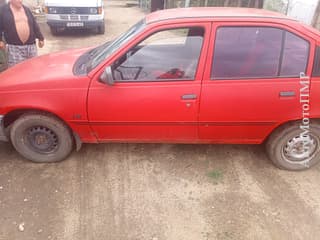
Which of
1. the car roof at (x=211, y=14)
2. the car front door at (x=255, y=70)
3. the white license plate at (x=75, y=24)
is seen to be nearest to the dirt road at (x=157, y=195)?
the car front door at (x=255, y=70)

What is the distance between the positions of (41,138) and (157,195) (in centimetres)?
152

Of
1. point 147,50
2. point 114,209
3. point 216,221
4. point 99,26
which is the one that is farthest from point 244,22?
point 99,26

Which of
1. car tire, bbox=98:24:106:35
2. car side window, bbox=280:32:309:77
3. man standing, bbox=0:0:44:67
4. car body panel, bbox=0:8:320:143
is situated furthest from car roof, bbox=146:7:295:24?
car tire, bbox=98:24:106:35

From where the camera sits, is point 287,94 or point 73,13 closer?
point 287,94

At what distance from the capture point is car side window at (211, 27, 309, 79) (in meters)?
3.00

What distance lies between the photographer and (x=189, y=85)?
10.0 ft

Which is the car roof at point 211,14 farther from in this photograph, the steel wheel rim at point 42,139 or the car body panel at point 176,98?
the steel wheel rim at point 42,139

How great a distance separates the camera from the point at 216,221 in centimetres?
287

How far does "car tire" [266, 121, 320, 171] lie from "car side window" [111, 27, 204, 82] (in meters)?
1.27

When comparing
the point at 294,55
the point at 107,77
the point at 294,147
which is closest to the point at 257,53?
the point at 294,55

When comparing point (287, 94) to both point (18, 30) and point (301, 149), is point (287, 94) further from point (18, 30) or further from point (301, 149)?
point (18, 30)

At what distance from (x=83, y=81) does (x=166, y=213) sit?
5.29ft

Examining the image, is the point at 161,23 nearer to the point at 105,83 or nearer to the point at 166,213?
the point at 105,83

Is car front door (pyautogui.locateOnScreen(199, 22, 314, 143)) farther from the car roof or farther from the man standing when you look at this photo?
the man standing
